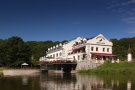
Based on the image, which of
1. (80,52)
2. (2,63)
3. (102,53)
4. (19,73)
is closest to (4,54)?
(2,63)

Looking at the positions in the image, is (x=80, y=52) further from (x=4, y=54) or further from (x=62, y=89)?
(x=62, y=89)

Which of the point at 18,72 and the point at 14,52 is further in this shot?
the point at 14,52

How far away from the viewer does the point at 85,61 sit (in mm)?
78500

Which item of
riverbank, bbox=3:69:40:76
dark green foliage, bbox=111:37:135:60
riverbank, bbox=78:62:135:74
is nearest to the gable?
riverbank, bbox=78:62:135:74

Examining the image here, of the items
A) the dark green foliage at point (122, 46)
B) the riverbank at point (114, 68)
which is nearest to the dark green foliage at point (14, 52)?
the riverbank at point (114, 68)

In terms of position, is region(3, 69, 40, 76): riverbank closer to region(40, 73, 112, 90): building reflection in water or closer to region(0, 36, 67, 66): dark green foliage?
region(0, 36, 67, 66): dark green foliage

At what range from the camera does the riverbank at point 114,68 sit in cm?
6712

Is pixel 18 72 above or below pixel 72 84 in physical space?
above

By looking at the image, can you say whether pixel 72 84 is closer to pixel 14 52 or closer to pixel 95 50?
pixel 95 50

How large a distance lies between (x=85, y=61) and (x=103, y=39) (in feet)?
37.3

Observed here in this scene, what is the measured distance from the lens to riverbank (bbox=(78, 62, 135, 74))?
67.1m

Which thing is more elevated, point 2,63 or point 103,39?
point 103,39

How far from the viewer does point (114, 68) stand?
2773 inches

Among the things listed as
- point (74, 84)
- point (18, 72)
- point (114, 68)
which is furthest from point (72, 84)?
point (18, 72)
